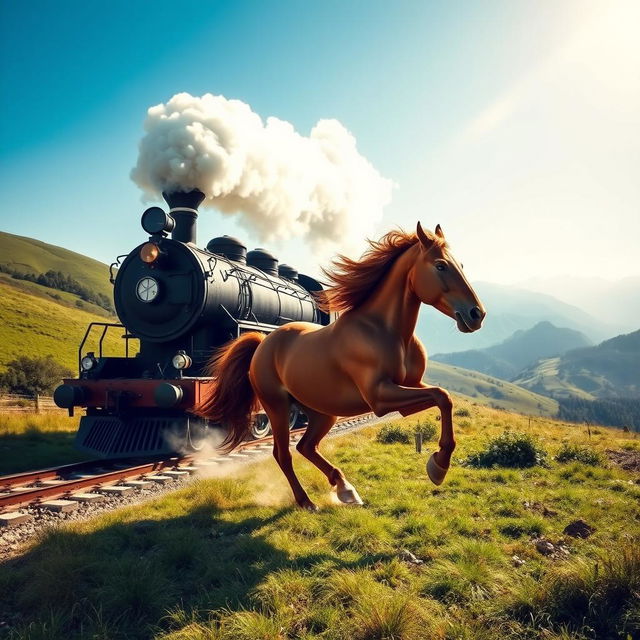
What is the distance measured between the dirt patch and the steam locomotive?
25.4 ft

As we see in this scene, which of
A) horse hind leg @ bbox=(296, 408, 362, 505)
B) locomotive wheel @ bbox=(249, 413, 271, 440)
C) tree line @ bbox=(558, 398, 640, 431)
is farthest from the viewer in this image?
tree line @ bbox=(558, 398, 640, 431)

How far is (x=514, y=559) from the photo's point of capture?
3688 mm

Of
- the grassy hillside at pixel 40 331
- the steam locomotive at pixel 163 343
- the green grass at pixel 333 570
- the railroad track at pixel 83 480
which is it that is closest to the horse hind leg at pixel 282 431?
the green grass at pixel 333 570

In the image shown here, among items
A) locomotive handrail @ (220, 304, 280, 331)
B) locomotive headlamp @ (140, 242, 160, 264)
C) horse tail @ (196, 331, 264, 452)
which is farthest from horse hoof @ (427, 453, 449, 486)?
locomotive headlamp @ (140, 242, 160, 264)

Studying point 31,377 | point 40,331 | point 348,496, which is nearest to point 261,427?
point 348,496

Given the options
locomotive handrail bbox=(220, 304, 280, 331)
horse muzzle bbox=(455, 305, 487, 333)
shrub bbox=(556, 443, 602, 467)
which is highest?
horse muzzle bbox=(455, 305, 487, 333)

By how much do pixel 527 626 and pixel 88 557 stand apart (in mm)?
3271

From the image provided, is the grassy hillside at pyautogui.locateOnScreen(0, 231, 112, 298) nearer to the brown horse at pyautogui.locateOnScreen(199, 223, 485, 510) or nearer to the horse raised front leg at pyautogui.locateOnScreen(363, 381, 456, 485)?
the brown horse at pyautogui.locateOnScreen(199, 223, 485, 510)

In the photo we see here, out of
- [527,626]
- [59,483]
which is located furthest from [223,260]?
[527,626]

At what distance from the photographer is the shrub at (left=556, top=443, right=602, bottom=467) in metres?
7.98

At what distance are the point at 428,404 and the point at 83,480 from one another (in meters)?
5.60

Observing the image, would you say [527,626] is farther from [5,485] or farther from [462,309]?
[5,485]

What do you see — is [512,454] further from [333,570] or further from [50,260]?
[50,260]

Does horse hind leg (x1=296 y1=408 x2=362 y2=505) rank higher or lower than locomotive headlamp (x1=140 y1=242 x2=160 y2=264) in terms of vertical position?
lower
